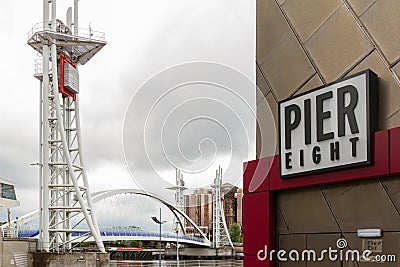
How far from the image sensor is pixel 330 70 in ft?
18.5

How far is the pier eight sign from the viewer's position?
16.7ft

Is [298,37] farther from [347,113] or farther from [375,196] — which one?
[375,196]

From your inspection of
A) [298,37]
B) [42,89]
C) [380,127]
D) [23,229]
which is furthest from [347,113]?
[23,229]

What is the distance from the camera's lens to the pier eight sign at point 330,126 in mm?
5075

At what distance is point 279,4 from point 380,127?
6.43 ft

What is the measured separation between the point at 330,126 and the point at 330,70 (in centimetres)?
52

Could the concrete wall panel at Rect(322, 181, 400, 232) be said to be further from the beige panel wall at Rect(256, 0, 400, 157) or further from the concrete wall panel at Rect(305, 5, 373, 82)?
the concrete wall panel at Rect(305, 5, 373, 82)

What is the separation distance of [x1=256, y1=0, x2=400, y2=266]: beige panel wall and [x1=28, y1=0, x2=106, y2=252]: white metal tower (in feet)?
88.3

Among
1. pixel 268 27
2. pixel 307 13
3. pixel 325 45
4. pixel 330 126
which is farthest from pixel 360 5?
pixel 268 27

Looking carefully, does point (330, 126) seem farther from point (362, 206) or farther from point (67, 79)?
point (67, 79)

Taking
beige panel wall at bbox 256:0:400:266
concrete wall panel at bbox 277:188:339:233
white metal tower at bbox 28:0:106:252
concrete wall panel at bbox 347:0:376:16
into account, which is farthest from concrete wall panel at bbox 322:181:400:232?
white metal tower at bbox 28:0:106:252

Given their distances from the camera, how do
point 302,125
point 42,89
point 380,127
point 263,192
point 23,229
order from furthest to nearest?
1. point 23,229
2. point 42,89
3. point 263,192
4. point 302,125
5. point 380,127

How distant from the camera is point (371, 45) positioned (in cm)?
523

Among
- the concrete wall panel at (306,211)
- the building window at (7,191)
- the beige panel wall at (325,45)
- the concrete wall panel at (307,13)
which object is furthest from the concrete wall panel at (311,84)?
the building window at (7,191)
